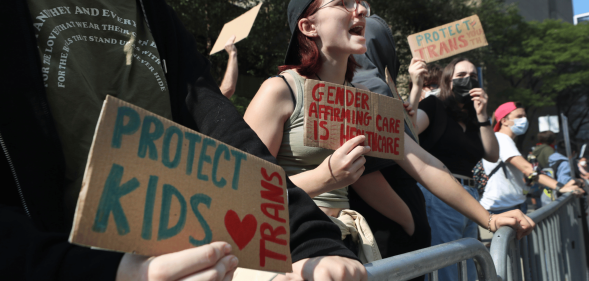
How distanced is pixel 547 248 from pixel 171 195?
3.07 meters

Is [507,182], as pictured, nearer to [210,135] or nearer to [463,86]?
[463,86]

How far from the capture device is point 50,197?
2.89ft

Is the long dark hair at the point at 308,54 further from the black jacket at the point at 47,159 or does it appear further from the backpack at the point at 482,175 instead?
the backpack at the point at 482,175

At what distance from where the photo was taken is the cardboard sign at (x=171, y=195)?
0.67m

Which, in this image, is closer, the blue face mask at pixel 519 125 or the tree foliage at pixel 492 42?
the blue face mask at pixel 519 125

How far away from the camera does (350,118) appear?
5.19ft

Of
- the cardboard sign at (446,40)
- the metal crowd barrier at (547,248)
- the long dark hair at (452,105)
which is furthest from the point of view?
the cardboard sign at (446,40)

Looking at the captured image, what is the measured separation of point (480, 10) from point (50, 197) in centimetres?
2553

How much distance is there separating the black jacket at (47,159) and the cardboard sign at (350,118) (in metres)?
0.36

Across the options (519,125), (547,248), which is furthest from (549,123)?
(547,248)

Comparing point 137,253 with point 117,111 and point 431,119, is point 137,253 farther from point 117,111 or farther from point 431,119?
point 431,119

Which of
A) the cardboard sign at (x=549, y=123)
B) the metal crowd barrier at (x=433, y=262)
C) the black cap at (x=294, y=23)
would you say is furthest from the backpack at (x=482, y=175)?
the cardboard sign at (x=549, y=123)

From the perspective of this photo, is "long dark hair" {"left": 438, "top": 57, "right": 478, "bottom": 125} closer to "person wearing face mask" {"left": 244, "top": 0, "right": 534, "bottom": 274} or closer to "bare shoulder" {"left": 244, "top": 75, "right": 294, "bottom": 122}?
"person wearing face mask" {"left": 244, "top": 0, "right": 534, "bottom": 274}

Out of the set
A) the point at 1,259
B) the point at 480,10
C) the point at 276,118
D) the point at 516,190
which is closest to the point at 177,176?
the point at 1,259
